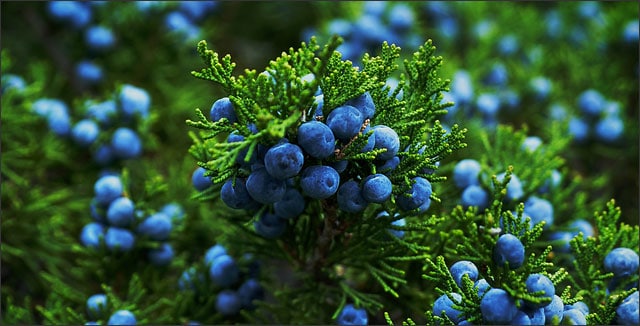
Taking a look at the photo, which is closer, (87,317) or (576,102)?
(87,317)

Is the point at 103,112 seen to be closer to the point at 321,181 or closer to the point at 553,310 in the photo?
the point at 321,181

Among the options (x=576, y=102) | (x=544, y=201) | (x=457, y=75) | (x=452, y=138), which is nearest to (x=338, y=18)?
(x=457, y=75)

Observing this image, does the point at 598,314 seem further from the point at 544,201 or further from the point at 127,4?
the point at 127,4

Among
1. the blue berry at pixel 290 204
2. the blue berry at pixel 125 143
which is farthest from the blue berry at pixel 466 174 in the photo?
the blue berry at pixel 125 143

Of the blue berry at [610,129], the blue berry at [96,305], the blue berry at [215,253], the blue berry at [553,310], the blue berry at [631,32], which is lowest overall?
the blue berry at [553,310]

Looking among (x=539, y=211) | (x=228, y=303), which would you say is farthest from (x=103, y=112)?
(x=539, y=211)

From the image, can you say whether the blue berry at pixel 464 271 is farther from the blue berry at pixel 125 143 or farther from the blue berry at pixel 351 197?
the blue berry at pixel 125 143
